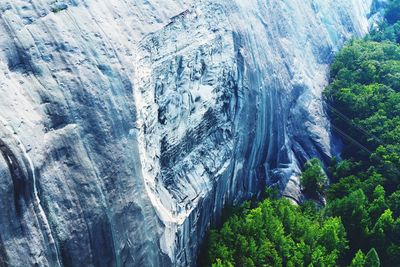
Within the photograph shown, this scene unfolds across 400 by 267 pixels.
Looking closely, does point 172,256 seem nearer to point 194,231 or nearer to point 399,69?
point 194,231

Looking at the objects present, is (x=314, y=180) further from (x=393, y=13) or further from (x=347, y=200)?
(x=393, y=13)

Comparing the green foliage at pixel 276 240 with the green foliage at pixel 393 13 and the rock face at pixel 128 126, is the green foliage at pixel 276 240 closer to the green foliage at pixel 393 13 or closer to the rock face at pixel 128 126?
the rock face at pixel 128 126

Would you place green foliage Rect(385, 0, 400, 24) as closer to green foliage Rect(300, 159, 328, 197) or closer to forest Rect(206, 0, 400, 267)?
forest Rect(206, 0, 400, 267)

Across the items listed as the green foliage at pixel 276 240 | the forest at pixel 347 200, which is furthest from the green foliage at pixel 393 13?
the green foliage at pixel 276 240

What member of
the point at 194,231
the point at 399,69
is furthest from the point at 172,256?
the point at 399,69

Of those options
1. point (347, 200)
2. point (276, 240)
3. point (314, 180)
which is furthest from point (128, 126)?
point (314, 180)
